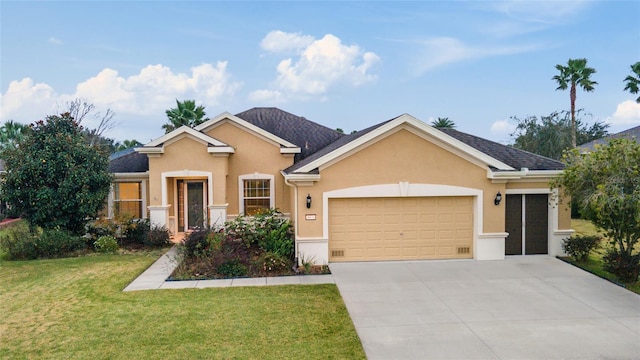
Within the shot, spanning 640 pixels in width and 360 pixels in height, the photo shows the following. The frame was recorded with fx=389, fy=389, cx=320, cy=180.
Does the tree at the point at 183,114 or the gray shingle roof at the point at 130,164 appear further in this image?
the tree at the point at 183,114

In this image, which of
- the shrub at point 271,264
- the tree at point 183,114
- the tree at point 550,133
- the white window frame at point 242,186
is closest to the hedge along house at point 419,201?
the shrub at point 271,264

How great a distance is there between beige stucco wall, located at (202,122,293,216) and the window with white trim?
4055 millimetres

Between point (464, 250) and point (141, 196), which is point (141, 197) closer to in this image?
point (141, 196)

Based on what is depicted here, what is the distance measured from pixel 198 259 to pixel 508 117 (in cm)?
3395

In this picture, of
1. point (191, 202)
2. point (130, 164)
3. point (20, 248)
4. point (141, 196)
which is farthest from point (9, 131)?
point (191, 202)

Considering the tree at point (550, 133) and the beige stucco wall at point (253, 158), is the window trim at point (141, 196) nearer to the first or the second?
the beige stucco wall at point (253, 158)

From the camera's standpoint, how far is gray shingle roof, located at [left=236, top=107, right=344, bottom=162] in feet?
61.9

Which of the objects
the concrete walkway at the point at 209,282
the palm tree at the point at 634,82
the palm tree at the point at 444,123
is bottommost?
the concrete walkway at the point at 209,282

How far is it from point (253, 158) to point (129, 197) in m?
5.71

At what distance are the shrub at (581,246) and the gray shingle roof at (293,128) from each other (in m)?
10.9

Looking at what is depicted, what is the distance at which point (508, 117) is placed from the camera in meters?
36.8

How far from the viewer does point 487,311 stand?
832 cm

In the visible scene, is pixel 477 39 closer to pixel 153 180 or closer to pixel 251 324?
pixel 153 180

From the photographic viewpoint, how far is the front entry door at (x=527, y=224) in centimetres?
1319
